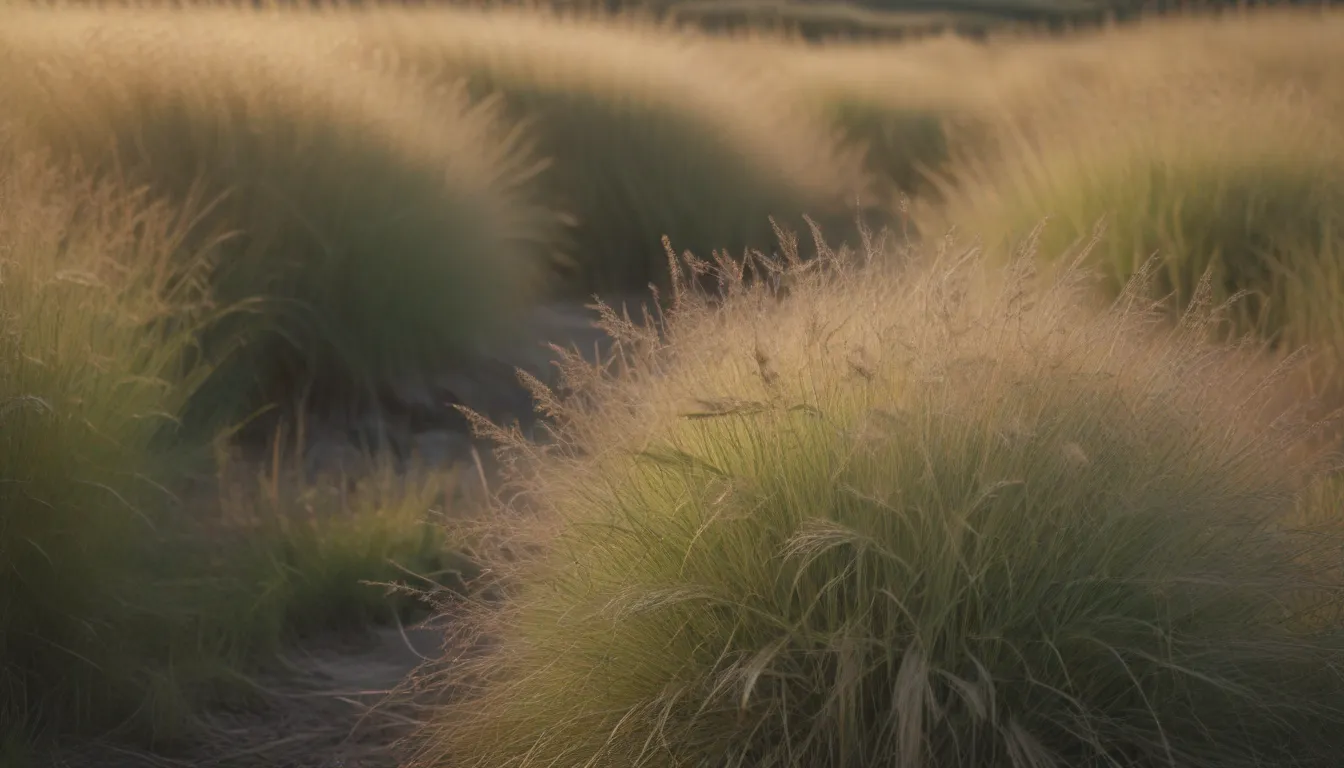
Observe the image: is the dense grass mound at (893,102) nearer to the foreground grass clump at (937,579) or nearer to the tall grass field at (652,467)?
the tall grass field at (652,467)

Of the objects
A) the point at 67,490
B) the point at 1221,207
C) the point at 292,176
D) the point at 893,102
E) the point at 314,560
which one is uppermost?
the point at 67,490

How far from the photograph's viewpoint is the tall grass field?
7.24 feet

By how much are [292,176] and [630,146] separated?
3152 mm

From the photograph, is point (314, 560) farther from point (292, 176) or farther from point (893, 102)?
point (893, 102)

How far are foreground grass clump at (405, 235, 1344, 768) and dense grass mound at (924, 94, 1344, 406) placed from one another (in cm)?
224

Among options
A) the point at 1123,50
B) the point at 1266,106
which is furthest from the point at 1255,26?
the point at 1266,106

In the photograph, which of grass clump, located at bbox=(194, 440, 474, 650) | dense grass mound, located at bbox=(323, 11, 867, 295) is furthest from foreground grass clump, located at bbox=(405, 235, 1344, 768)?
dense grass mound, located at bbox=(323, 11, 867, 295)

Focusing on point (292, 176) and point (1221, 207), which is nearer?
point (1221, 207)

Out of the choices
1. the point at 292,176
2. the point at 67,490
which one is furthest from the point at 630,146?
the point at 67,490

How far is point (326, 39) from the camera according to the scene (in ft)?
26.4

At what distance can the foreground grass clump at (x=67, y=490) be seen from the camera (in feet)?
9.66

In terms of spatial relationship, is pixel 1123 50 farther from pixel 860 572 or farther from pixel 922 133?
pixel 860 572

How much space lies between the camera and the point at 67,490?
3027mm

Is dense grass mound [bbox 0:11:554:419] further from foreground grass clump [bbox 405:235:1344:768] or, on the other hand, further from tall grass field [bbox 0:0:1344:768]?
foreground grass clump [bbox 405:235:1344:768]
